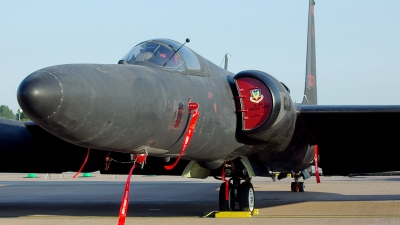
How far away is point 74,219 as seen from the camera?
11211 mm

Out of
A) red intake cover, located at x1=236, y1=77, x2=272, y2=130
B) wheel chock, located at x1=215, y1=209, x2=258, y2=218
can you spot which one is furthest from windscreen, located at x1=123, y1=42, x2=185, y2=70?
wheel chock, located at x1=215, y1=209, x2=258, y2=218

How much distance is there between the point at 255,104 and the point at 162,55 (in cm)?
194

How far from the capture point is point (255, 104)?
1005 cm

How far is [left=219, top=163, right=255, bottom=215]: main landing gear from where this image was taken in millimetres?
11398

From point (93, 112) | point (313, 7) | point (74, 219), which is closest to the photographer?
point (93, 112)

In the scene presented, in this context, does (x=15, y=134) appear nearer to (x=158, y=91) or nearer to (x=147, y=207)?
(x=147, y=207)

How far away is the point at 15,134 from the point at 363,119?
658 cm

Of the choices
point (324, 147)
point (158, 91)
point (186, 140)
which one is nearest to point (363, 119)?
point (324, 147)

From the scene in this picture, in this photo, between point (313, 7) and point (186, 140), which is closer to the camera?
point (186, 140)

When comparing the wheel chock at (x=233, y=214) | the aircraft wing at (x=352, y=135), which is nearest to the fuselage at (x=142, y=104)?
the wheel chock at (x=233, y=214)

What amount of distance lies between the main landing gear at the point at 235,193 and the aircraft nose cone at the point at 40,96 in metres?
5.52

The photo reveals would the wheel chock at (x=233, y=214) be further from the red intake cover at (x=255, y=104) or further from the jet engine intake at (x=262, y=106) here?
the red intake cover at (x=255, y=104)

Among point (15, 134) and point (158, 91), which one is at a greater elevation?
point (158, 91)

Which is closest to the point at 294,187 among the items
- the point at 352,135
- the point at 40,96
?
the point at 352,135
